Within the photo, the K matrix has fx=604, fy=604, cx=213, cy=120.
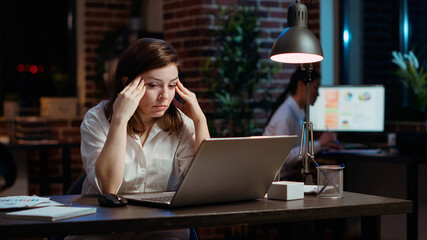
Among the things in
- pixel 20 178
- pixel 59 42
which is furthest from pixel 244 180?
pixel 59 42

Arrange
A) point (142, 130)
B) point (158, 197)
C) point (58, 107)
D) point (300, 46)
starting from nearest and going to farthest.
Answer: point (158, 197), point (300, 46), point (142, 130), point (58, 107)

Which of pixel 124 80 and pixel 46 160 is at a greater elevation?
pixel 124 80

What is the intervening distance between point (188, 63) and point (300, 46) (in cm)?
258

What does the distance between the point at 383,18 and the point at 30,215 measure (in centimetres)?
364

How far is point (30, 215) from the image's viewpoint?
149cm

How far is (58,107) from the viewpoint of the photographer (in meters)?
5.32

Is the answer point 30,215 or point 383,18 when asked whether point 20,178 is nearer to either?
point 383,18

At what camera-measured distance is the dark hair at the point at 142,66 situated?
7.06ft

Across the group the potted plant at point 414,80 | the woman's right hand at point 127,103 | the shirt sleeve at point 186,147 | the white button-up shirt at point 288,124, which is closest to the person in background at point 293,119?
the white button-up shirt at point 288,124

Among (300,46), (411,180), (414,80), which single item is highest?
(300,46)

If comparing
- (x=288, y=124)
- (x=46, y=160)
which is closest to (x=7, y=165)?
(x=46, y=160)

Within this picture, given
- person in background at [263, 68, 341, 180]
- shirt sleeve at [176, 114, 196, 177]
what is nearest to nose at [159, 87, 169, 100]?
shirt sleeve at [176, 114, 196, 177]

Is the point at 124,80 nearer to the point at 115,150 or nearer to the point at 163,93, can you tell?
the point at 163,93

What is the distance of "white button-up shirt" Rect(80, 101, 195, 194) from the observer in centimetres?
210
